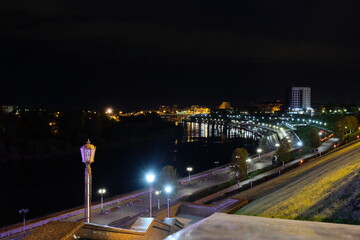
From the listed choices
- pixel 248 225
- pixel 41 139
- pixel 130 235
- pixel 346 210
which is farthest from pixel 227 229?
pixel 41 139

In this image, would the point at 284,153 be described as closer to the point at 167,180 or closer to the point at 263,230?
the point at 167,180

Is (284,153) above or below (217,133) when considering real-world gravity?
above

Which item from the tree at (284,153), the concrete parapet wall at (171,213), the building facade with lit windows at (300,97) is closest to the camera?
the concrete parapet wall at (171,213)

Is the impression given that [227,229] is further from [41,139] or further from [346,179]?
[41,139]

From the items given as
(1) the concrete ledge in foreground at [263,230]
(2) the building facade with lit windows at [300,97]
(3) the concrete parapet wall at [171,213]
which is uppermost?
(2) the building facade with lit windows at [300,97]

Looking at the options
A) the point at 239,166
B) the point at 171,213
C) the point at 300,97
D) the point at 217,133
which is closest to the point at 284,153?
the point at 239,166

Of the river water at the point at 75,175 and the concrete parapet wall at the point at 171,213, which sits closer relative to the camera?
the concrete parapet wall at the point at 171,213

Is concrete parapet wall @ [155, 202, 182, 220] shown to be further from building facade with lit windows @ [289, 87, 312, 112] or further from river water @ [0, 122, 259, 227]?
building facade with lit windows @ [289, 87, 312, 112]

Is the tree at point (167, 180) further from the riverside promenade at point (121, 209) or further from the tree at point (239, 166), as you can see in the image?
the tree at point (239, 166)

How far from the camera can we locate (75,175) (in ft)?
106

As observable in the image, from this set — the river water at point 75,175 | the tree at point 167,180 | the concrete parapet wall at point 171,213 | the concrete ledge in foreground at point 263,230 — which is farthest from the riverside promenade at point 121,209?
the concrete ledge in foreground at point 263,230

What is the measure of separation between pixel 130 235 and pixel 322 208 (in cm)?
494

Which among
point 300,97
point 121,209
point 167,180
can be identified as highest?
point 300,97

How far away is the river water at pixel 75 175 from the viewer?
2255cm
